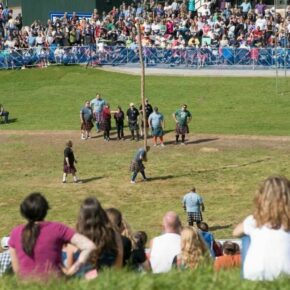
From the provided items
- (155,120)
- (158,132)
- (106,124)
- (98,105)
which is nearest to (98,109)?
(98,105)

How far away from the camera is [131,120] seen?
3056cm

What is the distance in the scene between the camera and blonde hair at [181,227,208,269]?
873 cm

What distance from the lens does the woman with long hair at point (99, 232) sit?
24.9 feet

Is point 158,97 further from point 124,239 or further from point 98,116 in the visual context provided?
point 124,239

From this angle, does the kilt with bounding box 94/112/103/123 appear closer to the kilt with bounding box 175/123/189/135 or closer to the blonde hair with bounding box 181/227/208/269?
the kilt with bounding box 175/123/189/135

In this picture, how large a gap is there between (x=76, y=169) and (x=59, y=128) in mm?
6800

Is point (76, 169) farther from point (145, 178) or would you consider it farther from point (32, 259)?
point (32, 259)

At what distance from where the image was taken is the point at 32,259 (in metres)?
7.32

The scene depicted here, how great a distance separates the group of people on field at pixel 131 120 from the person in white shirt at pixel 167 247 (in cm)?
1949

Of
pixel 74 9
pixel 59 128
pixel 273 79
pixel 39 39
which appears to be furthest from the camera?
pixel 74 9

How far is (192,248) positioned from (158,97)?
29.2 meters

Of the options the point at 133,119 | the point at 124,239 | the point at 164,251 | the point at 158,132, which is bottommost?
the point at 158,132

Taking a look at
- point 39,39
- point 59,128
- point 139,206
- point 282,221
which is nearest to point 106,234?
point 282,221

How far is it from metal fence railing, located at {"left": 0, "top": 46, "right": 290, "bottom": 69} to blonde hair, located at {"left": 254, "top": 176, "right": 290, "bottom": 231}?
1273 inches
